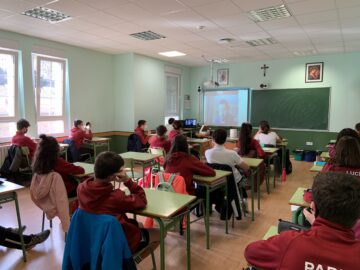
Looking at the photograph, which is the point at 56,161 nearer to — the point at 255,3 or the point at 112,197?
the point at 112,197

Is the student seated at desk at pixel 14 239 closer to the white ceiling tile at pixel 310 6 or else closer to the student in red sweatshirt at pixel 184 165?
the student in red sweatshirt at pixel 184 165

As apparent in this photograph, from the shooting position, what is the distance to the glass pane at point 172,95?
9.01 m

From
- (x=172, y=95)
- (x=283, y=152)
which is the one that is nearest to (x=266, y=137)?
(x=283, y=152)

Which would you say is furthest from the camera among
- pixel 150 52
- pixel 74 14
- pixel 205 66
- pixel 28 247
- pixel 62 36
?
pixel 205 66

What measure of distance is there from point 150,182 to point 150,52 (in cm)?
514

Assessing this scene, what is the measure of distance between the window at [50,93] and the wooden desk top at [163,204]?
4.70 m

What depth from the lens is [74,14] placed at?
4.31 m

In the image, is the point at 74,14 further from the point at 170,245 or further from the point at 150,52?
the point at 170,245

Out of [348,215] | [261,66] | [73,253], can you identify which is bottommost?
[73,253]

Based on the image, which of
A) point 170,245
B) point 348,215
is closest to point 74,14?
point 170,245

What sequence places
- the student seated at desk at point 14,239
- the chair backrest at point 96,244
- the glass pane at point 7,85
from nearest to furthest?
1. the chair backrest at point 96,244
2. the student seated at desk at point 14,239
3. the glass pane at point 7,85

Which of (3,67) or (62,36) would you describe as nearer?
(3,67)

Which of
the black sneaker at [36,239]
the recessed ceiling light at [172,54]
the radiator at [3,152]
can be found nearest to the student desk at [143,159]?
the black sneaker at [36,239]

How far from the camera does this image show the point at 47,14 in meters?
4.38
